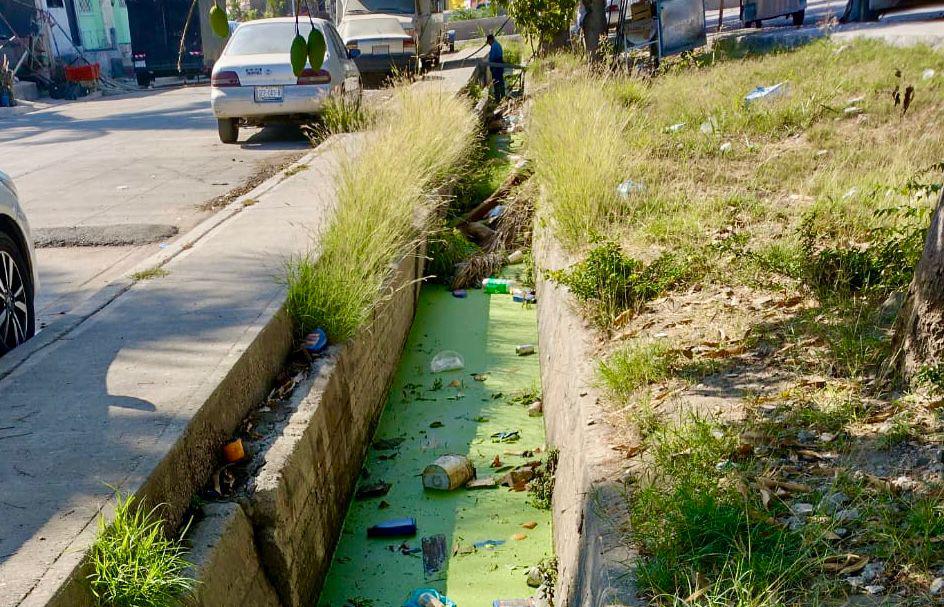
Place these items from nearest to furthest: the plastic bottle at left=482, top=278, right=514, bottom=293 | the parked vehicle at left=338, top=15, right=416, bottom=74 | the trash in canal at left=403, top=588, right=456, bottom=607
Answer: the trash in canal at left=403, top=588, right=456, bottom=607
the plastic bottle at left=482, top=278, right=514, bottom=293
the parked vehicle at left=338, top=15, right=416, bottom=74

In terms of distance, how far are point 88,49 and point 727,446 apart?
3111cm

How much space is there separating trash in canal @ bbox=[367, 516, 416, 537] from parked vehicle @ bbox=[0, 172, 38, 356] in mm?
2209

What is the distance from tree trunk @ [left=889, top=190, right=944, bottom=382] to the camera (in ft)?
12.0

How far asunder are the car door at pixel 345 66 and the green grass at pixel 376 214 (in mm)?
2769

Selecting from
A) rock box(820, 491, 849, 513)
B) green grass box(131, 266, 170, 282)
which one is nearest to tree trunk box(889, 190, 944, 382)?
rock box(820, 491, 849, 513)

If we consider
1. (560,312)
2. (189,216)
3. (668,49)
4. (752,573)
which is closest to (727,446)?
(752,573)

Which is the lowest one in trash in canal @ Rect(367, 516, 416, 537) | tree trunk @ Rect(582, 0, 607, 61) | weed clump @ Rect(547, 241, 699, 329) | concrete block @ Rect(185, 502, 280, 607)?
trash in canal @ Rect(367, 516, 416, 537)

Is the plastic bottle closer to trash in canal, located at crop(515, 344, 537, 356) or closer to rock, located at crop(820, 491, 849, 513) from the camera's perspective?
trash in canal, located at crop(515, 344, 537, 356)

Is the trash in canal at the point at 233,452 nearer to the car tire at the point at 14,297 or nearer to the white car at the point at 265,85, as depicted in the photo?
the car tire at the point at 14,297

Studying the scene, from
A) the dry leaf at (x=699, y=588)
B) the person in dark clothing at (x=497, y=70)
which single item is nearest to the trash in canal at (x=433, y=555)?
the dry leaf at (x=699, y=588)

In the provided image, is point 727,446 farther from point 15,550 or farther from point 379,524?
point 15,550

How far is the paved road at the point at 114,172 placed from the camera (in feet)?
24.4

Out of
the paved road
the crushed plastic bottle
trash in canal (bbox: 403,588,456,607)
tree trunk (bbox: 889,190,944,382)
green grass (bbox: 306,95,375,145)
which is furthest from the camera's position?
green grass (bbox: 306,95,375,145)

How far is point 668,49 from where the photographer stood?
607 inches
